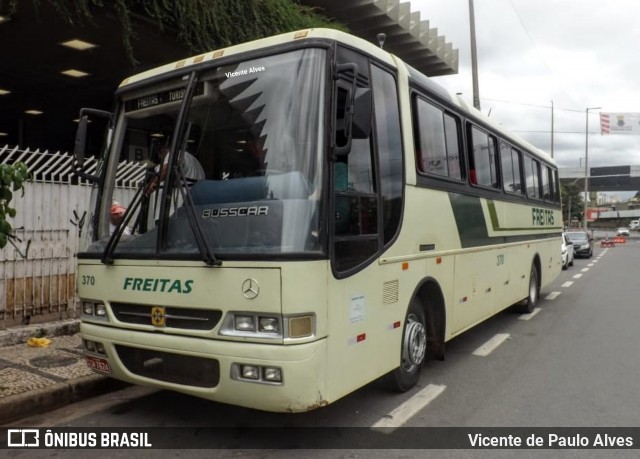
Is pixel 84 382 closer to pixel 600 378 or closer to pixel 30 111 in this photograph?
pixel 600 378

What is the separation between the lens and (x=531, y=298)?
31.7ft

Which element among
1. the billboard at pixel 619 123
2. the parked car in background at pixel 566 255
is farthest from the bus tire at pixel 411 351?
the billboard at pixel 619 123

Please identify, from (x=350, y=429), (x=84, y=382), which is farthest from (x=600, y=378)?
(x=84, y=382)

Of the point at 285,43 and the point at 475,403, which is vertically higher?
the point at 285,43

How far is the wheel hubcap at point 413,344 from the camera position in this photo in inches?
184

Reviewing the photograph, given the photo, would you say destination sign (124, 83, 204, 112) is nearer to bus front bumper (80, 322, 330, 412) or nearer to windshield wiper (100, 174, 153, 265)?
windshield wiper (100, 174, 153, 265)

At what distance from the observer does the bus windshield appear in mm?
3416

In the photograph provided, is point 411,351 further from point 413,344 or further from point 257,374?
point 257,374

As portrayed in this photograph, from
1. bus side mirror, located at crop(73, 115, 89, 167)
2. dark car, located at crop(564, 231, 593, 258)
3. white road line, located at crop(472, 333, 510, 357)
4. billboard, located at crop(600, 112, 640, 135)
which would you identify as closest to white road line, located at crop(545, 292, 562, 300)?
white road line, located at crop(472, 333, 510, 357)

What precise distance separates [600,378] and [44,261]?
6.88 m

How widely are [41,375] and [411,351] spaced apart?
140 inches

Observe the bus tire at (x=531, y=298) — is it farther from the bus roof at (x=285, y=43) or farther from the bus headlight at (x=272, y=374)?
the bus headlight at (x=272, y=374)

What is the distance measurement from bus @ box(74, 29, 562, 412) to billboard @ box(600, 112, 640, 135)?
34628 mm

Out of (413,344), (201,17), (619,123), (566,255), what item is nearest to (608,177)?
(619,123)
